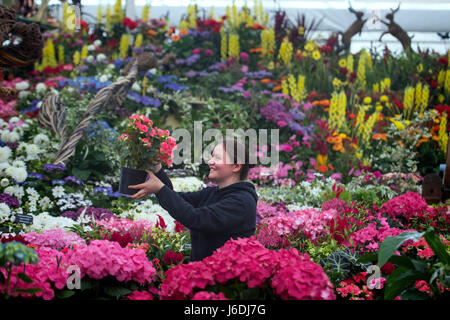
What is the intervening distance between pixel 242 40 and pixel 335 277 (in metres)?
6.22

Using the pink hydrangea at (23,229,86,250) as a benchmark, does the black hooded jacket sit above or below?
above

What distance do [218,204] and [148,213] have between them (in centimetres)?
193

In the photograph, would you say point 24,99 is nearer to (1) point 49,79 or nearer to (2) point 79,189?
(1) point 49,79

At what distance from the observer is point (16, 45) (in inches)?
118

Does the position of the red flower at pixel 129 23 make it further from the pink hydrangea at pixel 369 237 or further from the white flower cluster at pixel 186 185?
the pink hydrangea at pixel 369 237

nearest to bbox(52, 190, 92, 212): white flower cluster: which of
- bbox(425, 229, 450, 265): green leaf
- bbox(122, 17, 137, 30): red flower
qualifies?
bbox(425, 229, 450, 265): green leaf

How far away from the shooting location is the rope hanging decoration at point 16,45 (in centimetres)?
286

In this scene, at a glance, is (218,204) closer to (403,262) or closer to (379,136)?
(403,262)

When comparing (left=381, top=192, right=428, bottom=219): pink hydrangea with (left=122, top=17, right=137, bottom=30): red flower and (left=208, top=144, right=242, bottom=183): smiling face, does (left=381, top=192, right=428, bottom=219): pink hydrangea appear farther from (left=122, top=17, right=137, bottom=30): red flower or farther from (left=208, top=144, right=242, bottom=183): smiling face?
(left=122, top=17, right=137, bottom=30): red flower

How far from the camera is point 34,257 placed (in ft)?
4.68

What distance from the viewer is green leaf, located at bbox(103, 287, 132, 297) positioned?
5.82 ft

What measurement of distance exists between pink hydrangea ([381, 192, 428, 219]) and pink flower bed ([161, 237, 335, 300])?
2.03m

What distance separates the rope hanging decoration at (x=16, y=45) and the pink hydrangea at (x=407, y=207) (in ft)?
9.44

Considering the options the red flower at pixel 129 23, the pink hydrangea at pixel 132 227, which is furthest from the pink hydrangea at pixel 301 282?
the red flower at pixel 129 23
